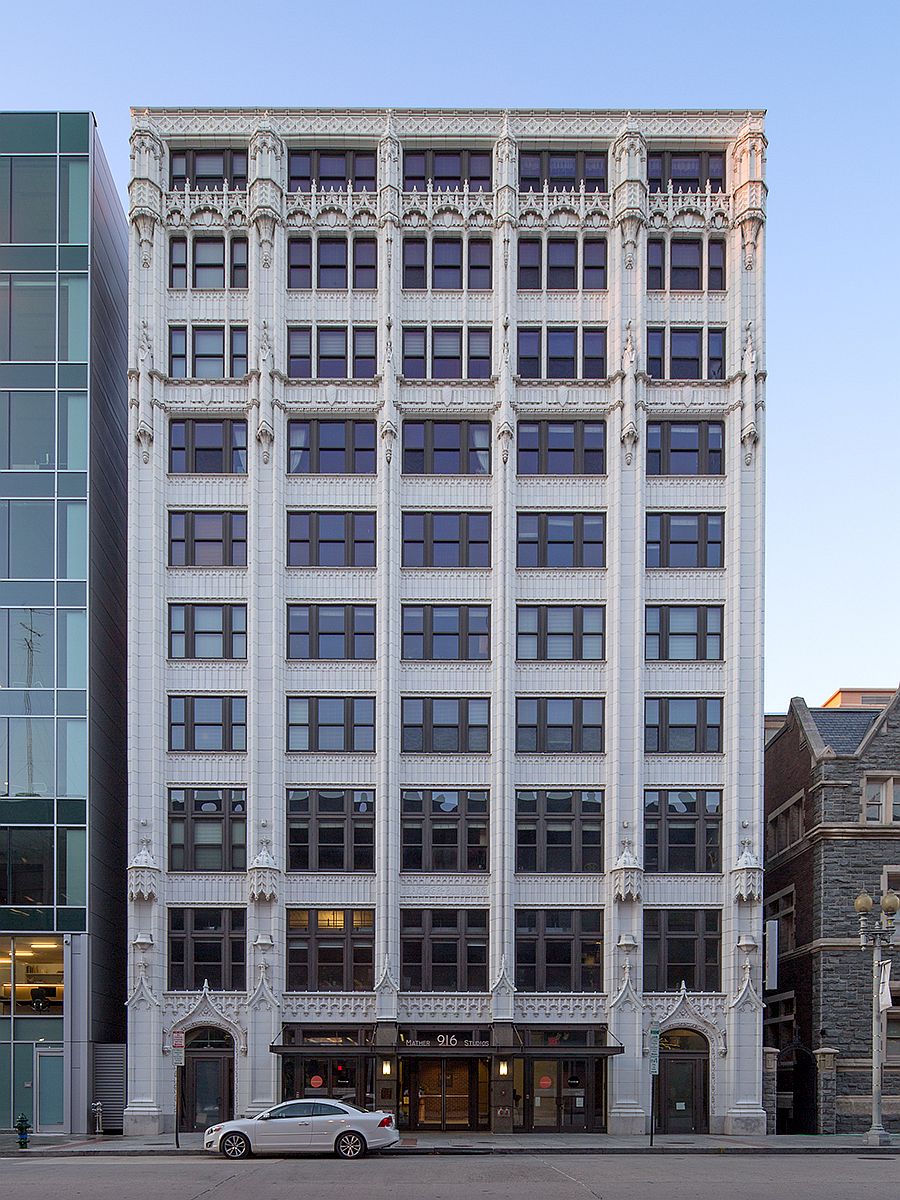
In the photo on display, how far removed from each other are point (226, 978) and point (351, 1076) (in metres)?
5.11

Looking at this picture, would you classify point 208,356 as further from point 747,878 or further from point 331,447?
point 747,878

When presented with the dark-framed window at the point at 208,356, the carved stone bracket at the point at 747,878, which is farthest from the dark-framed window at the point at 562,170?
the carved stone bracket at the point at 747,878

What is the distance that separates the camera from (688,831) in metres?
46.1

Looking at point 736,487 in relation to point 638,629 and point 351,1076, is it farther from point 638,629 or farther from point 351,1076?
point 351,1076

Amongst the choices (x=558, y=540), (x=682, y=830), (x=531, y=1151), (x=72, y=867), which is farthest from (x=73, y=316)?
(x=531, y=1151)

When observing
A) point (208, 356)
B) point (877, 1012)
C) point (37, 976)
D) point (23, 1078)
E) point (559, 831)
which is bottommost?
point (23, 1078)

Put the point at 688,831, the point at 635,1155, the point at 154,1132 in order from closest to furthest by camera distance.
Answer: the point at 635,1155, the point at 154,1132, the point at 688,831

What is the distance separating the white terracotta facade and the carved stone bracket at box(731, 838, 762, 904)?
0.07 m

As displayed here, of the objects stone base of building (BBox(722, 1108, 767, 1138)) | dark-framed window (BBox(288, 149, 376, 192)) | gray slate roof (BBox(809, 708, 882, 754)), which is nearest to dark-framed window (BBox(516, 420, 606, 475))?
dark-framed window (BBox(288, 149, 376, 192))

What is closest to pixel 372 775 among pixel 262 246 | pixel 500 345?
pixel 500 345

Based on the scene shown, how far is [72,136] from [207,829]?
2417 centimetres

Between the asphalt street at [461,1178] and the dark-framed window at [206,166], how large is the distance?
32364 mm

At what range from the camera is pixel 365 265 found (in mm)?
48719

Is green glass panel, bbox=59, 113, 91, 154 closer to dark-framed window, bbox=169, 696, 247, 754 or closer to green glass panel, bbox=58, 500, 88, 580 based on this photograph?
green glass panel, bbox=58, 500, 88, 580
